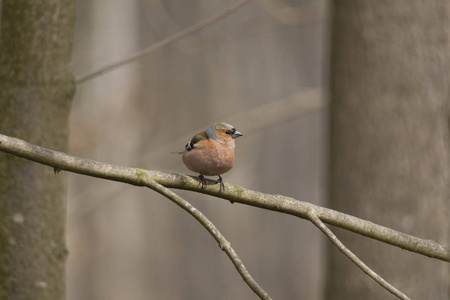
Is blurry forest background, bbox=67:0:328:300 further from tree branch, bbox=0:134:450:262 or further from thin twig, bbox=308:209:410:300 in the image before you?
thin twig, bbox=308:209:410:300

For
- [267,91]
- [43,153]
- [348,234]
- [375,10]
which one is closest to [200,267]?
[267,91]

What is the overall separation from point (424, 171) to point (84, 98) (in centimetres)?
541

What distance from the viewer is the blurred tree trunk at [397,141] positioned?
495cm

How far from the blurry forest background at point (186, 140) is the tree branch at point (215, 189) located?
4733mm

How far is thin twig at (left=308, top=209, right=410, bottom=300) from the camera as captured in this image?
2572 millimetres

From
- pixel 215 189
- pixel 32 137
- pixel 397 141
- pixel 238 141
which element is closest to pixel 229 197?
A: pixel 215 189

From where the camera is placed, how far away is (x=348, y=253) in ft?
8.56

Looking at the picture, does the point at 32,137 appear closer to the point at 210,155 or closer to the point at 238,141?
the point at 210,155

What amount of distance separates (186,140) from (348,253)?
6695 millimetres

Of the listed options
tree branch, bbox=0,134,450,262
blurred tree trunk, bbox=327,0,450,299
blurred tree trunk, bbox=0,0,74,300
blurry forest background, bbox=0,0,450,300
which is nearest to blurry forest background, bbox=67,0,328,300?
blurry forest background, bbox=0,0,450,300

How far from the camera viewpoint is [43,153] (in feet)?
8.16

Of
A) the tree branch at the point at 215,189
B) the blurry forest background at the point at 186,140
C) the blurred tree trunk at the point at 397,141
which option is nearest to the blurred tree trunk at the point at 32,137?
the tree branch at the point at 215,189

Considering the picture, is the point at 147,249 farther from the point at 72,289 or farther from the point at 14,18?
the point at 14,18

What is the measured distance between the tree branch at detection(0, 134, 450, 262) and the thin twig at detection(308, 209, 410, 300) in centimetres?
5
